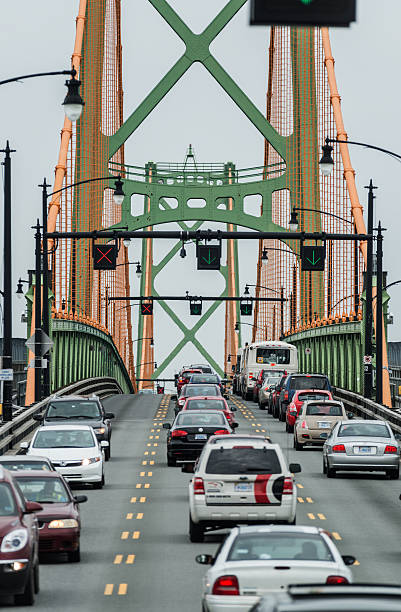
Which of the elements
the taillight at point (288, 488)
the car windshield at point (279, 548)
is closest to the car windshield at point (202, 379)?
the taillight at point (288, 488)

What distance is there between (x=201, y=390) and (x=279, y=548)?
3675cm

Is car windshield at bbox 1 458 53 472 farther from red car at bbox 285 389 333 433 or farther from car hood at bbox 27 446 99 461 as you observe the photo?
red car at bbox 285 389 333 433

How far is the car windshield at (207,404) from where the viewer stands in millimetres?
38938

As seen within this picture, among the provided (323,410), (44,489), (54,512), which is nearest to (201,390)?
(323,410)

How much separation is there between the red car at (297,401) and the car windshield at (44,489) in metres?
23.7

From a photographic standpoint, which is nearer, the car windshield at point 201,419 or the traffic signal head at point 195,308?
the car windshield at point 201,419

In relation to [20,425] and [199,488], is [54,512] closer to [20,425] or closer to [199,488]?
[199,488]

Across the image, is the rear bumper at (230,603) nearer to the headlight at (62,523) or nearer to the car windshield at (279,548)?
the car windshield at (279,548)

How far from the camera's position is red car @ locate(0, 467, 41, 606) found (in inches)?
576

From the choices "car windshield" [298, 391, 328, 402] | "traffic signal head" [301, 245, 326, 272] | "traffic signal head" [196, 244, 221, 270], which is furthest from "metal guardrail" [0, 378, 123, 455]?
"traffic signal head" [301, 245, 326, 272]

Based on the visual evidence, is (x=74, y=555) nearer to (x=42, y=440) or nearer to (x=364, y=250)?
(x=42, y=440)

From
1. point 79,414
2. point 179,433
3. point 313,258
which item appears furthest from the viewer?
point 313,258

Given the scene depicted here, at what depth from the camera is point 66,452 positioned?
28.3 m

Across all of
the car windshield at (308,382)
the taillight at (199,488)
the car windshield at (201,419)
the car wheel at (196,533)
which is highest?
the car windshield at (308,382)
